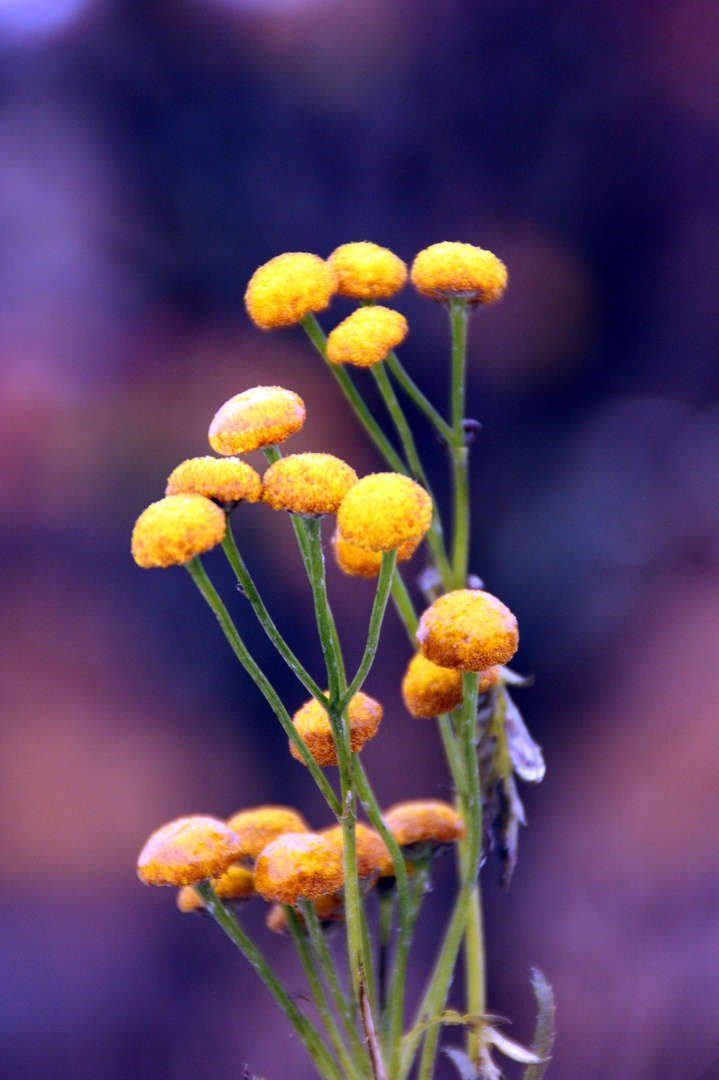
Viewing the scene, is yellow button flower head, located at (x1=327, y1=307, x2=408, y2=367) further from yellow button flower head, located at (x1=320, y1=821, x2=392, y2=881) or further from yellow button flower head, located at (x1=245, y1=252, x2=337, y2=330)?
yellow button flower head, located at (x1=320, y1=821, x2=392, y2=881)

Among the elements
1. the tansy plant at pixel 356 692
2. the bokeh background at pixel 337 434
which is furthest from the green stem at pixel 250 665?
the bokeh background at pixel 337 434

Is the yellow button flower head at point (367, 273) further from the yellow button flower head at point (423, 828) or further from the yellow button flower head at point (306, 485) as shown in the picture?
the yellow button flower head at point (423, 828)

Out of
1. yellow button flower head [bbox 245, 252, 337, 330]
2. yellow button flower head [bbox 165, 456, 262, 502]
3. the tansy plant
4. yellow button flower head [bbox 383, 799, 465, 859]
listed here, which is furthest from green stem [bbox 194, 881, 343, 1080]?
yellow button flower head [bbox 245, 252, 337, 330]

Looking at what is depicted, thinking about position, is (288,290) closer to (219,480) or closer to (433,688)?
(219,480)

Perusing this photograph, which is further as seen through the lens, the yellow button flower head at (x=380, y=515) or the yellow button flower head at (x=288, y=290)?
the yellow button flower head at (x=288, y=290)

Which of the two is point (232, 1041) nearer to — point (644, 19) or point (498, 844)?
point (498, 844)

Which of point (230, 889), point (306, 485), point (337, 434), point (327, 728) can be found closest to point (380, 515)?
point (306, 485)
